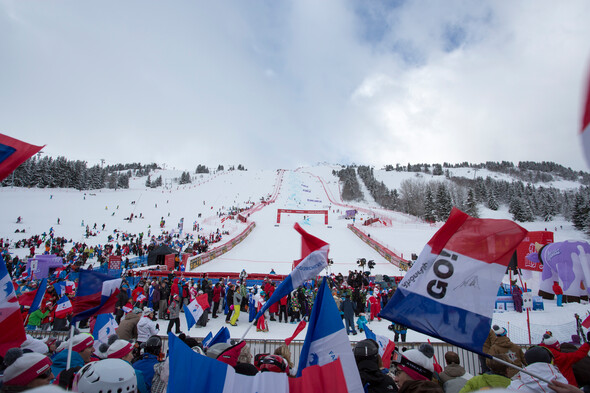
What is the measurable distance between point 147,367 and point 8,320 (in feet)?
5.58

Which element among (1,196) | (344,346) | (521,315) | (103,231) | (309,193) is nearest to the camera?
(344,346)

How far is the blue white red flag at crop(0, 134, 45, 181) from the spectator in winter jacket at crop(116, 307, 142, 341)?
3197 millimetres

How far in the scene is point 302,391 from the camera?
6.13 feet

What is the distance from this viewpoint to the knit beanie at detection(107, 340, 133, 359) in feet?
11.1

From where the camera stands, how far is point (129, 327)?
537 centimetres

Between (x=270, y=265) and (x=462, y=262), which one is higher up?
(x=462, y=262)

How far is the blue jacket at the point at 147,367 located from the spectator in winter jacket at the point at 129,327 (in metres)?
2.29

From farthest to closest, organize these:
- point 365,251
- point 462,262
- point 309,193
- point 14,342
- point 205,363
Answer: point 309,193 → point 365,251 → point 14,342 → point 462,262 → point 205,363

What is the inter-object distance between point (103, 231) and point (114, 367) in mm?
32774

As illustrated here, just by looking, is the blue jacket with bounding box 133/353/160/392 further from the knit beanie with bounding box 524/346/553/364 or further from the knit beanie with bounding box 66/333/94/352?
the knit beanie with bounding box 524/346/553/364

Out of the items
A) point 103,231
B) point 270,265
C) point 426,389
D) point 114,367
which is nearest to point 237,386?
point 114,367

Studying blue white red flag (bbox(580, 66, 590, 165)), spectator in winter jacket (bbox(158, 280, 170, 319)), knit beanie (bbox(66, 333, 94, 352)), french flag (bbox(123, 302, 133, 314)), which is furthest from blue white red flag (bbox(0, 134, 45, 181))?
spectator in winter jacket (bbox(158, 280, 170, 319))

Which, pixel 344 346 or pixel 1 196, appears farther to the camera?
pixel 1 196

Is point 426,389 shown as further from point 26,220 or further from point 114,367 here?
point 26,220
